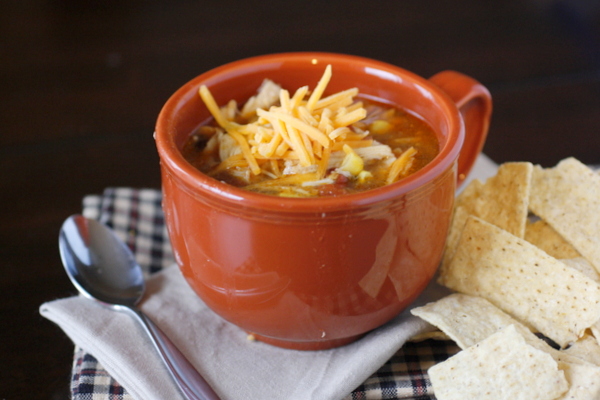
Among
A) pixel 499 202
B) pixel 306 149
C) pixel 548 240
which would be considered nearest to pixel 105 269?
pixel 306 149

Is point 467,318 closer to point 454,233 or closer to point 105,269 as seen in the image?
point 454,233

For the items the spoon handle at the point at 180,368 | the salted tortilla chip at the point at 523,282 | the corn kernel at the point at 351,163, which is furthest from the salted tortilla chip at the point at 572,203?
the spoon handle at the point at 180,368

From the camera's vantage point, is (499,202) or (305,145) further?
(499,202)

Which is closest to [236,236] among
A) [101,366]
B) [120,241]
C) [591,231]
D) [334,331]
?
[334,331]

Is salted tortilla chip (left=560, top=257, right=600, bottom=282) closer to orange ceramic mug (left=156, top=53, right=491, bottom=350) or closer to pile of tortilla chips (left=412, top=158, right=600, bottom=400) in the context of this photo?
pile of tortilla chips (left=412, top=158, right=600, bottom=400)

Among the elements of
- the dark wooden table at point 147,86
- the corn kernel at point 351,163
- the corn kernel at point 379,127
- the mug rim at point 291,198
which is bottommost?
the dark wooden table at point 147,86

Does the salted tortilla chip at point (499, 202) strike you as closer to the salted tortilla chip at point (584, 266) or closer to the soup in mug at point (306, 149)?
the salted tortilla chip at point (584, 266)
